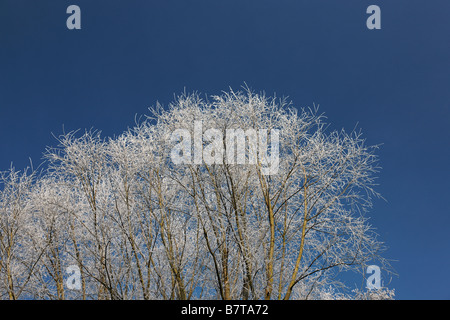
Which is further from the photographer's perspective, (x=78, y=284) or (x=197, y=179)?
(x=78, y=284)

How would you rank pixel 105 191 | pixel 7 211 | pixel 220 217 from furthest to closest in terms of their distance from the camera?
1. pixel 7 211
2. pixel 105 191
3. pixel 220 217

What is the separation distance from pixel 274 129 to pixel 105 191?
6.13 meters

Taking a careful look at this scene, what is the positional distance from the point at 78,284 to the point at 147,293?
556cm

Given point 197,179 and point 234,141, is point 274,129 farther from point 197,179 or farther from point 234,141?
point 197,179

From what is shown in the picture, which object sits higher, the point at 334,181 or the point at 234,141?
the point at 234,141

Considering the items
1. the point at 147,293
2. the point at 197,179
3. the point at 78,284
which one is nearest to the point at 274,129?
the point at 197,179

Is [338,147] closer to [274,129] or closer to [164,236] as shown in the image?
[274,129]
